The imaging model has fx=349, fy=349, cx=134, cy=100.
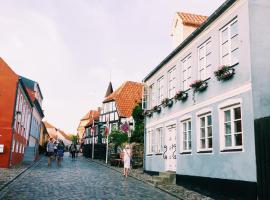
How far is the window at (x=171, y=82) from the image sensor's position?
60.3 ft

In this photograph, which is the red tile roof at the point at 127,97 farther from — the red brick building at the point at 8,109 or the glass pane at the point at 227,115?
the glass pane at the point at 227,115

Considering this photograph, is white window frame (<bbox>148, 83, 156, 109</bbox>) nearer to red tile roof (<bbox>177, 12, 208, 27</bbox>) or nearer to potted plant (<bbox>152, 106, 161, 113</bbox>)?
potted plant (<bbox>152, 106, 161, 113</bbox>)

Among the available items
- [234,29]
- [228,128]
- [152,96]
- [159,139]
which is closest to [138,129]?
[152,96]

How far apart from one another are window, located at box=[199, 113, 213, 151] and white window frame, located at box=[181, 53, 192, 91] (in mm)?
2407

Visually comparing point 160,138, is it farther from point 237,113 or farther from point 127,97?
point 127,97

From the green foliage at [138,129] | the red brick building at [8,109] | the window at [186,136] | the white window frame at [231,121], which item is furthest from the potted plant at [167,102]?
the red brick building at [8,109]

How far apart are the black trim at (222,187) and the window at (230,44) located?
4136mm

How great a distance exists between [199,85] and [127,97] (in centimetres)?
3064

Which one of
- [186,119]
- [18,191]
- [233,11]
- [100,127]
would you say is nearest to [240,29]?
[233,11]

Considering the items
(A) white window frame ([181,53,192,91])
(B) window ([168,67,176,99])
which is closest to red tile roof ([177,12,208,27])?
(B) window ([168,67,176,99])

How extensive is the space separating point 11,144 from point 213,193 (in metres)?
14.7

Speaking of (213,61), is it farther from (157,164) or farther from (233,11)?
(157,164)

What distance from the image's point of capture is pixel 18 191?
39.5 ft

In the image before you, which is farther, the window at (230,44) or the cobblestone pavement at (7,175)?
the cobblestone pavement at (7,175)
